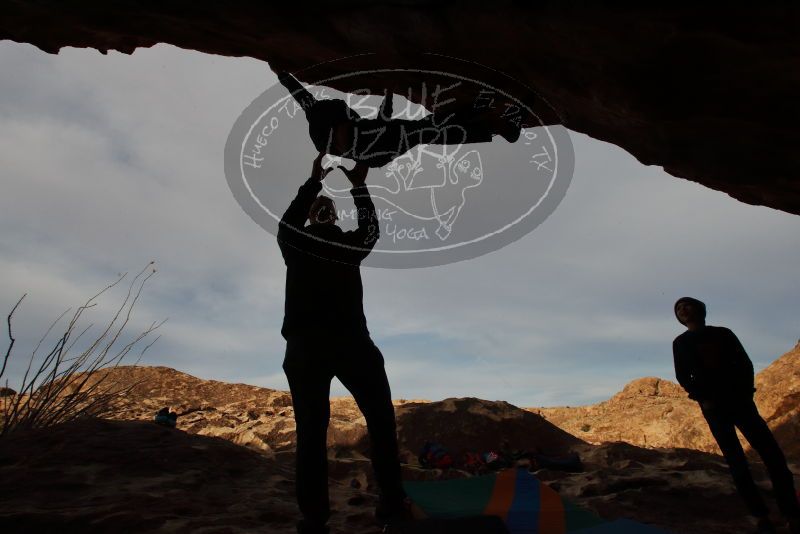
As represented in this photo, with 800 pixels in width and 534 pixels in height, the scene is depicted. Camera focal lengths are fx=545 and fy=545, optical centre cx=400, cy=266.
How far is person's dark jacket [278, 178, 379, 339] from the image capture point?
10.9 feet

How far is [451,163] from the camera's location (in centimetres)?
297

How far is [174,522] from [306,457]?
1222 mm

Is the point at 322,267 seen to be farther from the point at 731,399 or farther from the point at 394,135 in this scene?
the point at 731,399

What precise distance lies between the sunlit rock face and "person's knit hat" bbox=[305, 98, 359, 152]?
40cm

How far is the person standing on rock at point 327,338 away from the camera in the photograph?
3.19 m

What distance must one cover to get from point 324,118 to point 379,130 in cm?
35

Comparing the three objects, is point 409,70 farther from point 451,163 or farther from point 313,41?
point 451,163

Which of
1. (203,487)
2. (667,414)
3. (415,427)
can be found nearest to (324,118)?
(203,487)

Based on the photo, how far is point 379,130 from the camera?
3453mm

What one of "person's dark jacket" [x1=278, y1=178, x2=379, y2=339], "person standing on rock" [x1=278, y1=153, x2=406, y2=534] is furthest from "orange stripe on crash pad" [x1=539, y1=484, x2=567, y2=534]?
"person's dark jacket" [x1=278, y1=178, x2=379, y2=339]

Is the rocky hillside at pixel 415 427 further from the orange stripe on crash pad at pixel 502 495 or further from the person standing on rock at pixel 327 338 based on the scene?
the person standing on rock at pixel 327 338

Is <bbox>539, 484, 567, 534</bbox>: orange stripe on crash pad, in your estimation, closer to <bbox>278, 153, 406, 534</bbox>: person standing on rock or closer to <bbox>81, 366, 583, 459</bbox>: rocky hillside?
<bbox>278, 153, 406, 534</bbox>: person standing on rock

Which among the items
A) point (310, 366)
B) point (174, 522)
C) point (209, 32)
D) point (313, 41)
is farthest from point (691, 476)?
point (209, 32)

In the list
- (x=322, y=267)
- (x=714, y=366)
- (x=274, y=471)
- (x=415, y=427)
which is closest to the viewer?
(x=322, y=267)
